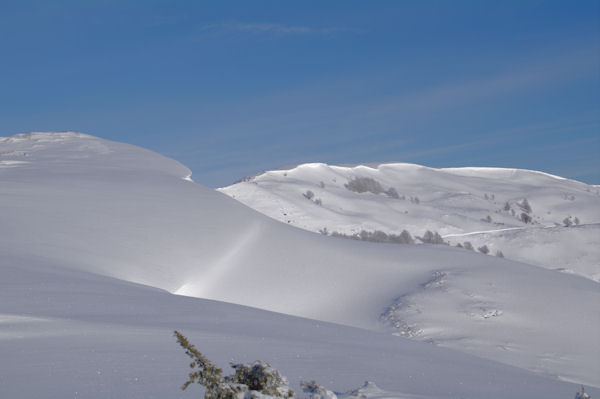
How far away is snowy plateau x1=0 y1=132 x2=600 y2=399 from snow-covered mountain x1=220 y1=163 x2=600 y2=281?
287 centimetres

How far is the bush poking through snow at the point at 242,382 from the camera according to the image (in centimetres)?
244

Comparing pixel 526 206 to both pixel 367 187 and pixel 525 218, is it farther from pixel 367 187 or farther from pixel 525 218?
pixel 367 187

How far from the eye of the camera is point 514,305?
31.4 ft

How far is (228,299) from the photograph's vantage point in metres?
9.95

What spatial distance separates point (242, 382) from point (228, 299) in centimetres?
745

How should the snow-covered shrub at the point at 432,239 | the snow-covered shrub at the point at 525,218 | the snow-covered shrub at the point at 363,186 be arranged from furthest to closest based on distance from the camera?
the snow-covered shrub at the point at 363,186, the snow-covered shrub at the point at 525,218, the snow-covered shrub at the point at 432,239

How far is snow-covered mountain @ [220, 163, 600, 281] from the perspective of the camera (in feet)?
79.6

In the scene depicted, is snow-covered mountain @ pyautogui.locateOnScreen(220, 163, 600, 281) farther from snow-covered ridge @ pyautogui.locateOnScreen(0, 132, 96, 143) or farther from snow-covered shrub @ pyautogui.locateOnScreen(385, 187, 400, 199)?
snow-covered ridge @ pyautogui.locateOnScreen(0, 132, 96, 143)

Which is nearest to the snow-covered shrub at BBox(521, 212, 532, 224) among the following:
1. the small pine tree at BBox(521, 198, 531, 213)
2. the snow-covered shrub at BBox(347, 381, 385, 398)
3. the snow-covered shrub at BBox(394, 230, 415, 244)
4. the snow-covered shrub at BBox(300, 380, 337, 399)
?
the small pine tree at BBox(521, 198, 531, 213)

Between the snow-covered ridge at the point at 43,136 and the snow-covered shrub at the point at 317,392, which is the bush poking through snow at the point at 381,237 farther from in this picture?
the snow-covered shrub at the point at 317,392

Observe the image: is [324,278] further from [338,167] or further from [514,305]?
[338,167]

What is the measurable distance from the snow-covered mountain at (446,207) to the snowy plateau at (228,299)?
9.41 feet

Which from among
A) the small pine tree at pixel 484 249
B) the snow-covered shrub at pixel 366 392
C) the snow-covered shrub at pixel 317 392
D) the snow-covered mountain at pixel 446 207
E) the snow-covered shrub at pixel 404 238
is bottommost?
the snow-covered shrub at pixel 366 392

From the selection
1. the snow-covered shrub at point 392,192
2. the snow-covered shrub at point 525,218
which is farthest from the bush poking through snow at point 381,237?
the snow-covered shrub at point 392,192
